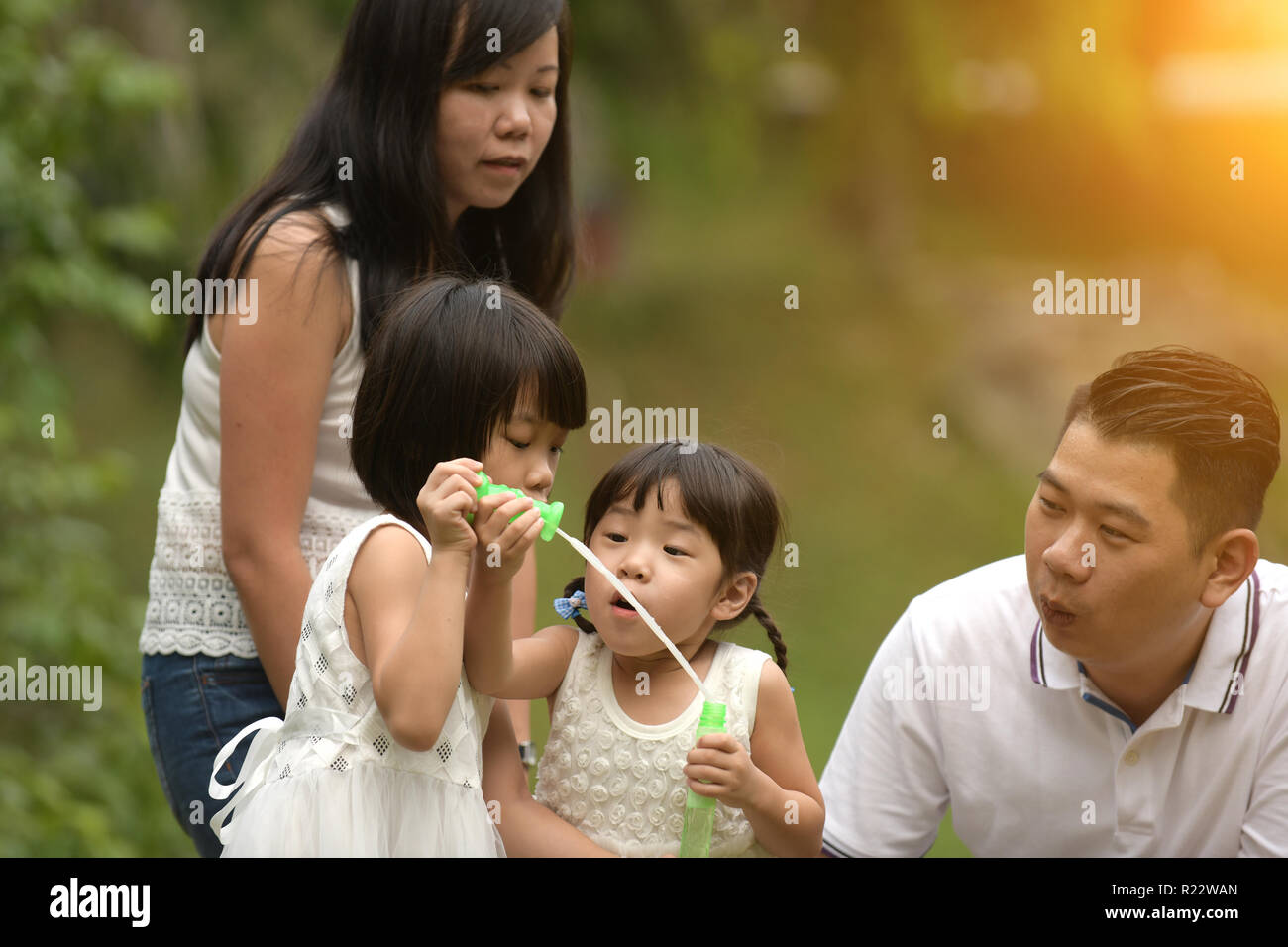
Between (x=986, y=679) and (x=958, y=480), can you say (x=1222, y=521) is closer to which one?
(x=986, y=679)

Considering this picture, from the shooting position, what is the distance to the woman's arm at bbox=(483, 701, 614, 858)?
6.59ft

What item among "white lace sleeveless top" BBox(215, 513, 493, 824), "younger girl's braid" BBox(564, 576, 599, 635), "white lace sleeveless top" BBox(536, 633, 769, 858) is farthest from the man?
"white lace sleeveless top" BBox(215, 513, 493, 824)

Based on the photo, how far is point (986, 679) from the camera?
2.42m

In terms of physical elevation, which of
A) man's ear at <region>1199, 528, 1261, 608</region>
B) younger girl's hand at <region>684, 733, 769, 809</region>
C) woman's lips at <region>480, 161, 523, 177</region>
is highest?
woman's lips at <region>480, 161, 523, 177</region>

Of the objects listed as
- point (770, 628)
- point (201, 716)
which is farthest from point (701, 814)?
point (201, 716)

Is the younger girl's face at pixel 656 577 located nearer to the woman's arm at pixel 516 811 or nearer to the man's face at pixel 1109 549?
the woman's arm at pixel 516 811

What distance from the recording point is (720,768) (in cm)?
187

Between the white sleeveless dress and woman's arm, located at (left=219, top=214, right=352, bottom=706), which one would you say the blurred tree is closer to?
woman's arm, located at (left=219, top=214, right=352, bottom=706)

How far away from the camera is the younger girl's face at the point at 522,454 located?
1.91 metres

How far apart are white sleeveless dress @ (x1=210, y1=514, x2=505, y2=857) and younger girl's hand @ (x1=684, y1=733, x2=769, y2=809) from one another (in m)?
0.30

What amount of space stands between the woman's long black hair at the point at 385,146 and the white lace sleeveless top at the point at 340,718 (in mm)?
491

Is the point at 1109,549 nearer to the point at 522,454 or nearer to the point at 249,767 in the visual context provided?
the point at 522,454

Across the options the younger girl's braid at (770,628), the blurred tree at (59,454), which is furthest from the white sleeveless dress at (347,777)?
the blurred tree at (59,454)

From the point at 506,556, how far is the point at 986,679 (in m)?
1.01
